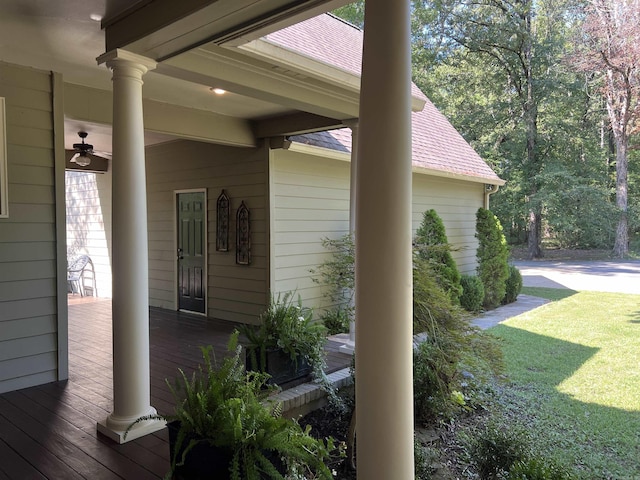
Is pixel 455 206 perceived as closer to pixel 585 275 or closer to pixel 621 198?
pixel 585 275

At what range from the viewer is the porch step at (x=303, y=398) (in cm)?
345

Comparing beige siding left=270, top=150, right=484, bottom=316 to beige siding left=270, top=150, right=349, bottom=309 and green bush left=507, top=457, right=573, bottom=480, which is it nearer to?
beige siding left=270, top=150, right=349, bottom=309

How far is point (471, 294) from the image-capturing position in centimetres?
848

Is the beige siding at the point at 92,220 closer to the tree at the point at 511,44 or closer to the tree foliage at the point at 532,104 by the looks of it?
the tree foliage at the point at 532,104

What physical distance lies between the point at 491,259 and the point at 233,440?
27.2ft

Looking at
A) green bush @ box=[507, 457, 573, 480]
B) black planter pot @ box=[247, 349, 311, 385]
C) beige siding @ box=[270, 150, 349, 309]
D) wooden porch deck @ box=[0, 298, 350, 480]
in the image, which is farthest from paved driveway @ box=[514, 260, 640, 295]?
green bush @ box=[507, 457, 573, 480]

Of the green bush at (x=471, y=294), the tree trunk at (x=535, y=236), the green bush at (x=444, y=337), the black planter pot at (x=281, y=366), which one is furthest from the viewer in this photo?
the tree trunk at (x=535, y=236)

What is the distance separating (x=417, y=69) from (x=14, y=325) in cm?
1878

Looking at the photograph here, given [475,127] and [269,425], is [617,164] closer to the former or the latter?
[475,127]

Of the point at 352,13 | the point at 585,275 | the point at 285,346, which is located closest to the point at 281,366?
the point at 285,346

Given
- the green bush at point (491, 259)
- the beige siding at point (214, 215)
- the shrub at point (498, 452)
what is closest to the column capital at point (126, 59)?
the shrub at point (498, 452)

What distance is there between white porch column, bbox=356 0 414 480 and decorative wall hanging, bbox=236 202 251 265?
4.88 metres

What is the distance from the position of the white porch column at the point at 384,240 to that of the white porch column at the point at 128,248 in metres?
1.78

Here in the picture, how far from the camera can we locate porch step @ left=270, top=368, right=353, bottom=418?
3.45 meters
